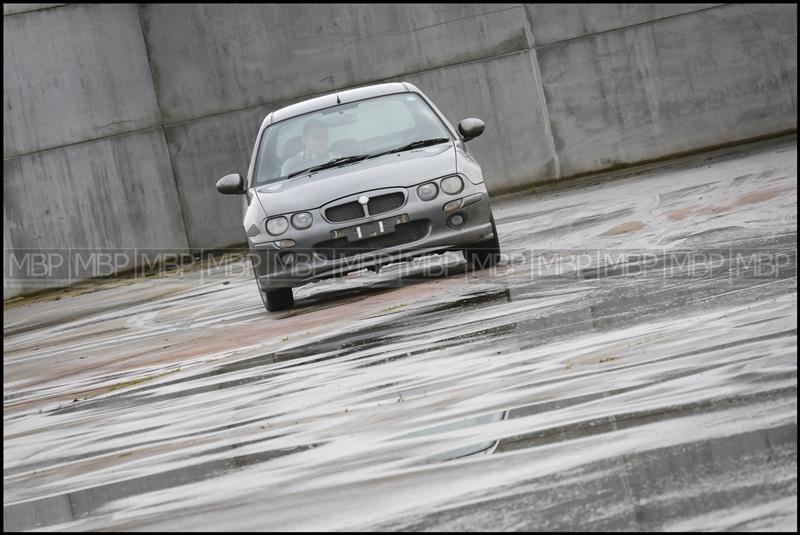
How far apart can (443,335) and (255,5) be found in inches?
518

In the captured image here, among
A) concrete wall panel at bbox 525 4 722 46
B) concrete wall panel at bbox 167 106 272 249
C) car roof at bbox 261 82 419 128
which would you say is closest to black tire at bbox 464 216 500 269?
car roof at bbox 261 82 419 128

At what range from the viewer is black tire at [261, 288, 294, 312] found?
10.1m

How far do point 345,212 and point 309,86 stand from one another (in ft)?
32.5

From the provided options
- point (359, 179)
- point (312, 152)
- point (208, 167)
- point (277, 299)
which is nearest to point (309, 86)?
point (208, 167)

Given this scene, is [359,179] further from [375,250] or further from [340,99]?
[340,99]

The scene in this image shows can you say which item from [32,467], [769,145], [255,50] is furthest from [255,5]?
[32,467]

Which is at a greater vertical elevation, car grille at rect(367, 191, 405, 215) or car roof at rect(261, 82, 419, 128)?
car roof at rect(261, 82, 419, 128)

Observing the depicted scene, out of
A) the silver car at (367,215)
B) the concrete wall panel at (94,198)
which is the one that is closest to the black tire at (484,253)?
the silver car at (367,215)

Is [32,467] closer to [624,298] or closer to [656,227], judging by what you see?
[624,298]

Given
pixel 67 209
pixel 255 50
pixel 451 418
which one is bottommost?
pixel 451 418

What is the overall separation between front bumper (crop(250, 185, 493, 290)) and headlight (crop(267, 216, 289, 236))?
0.09 m

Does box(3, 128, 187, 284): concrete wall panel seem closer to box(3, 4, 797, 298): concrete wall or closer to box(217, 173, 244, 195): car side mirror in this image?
box(3, 4, 797, 298): concrete wall

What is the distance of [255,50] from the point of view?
19.5 meters

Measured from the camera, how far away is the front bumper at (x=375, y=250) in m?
9.69
